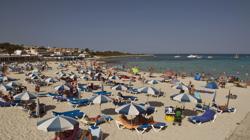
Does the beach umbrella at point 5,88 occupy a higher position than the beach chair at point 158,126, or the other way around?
the beach umbrella at point 5,88

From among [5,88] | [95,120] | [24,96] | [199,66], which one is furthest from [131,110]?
[199,66]

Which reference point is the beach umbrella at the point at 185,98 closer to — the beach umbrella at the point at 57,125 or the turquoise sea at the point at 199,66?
the beach umbrella at the point at 57,125

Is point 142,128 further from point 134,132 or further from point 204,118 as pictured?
point 204,118

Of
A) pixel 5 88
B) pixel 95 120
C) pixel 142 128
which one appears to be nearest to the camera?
pixel 142 128

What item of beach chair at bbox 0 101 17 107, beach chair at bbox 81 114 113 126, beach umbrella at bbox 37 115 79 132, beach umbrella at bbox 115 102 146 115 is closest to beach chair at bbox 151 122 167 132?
beach umbrella at bbox 115 102 146 115

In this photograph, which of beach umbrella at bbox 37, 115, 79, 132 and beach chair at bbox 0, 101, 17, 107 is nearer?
beach umbrella at bbox 37, 115, 79, 132

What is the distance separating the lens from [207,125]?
34.0ft

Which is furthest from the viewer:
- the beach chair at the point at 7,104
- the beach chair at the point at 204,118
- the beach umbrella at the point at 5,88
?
the beach umbrella at the point at 5,88

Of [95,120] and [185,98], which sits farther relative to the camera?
[185,98]

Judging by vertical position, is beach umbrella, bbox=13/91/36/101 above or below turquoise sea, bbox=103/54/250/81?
above

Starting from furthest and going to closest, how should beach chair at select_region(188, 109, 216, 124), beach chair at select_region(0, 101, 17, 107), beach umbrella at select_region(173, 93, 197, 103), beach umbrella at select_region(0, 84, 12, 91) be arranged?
beach umbrella at select_region(0, 84, 12, 91)
beach chair at select_region(0, 101, 17, 107)
beach umbrella at select_region(173, 93, 197, 103)
beach chair at select_region(188, 109, 216, 124)

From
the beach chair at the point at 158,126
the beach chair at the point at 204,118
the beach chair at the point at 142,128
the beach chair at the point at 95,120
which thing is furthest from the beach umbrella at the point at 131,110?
the beach chair at the point at 204,118

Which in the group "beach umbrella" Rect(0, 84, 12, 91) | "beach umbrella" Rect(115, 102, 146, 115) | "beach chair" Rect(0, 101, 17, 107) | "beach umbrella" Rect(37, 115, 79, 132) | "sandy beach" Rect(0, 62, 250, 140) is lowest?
"sandy beach" Rect(0, 62, 250, 140)

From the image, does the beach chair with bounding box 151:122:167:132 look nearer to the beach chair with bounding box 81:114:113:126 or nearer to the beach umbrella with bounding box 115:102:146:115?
the beach umbrella with bounding box 115:102:146:115
